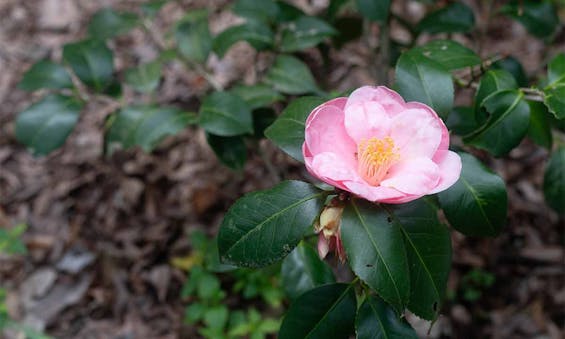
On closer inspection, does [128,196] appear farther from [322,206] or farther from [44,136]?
[322,206]

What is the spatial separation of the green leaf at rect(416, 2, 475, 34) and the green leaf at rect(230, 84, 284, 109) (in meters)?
0.52

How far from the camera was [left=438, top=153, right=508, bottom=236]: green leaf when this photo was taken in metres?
1.12

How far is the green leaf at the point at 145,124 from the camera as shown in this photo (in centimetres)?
154

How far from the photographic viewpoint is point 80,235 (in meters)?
2.37

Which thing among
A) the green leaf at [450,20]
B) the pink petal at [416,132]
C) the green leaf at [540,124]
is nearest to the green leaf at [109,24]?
the green leaf at [450,20]

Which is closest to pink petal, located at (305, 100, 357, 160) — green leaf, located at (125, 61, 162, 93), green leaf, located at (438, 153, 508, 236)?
green leaf, located at (438, 153, 508, 236)

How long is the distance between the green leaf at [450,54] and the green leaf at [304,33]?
407 mm

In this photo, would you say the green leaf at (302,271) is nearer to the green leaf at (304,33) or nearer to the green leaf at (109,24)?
the green leaf at (304,33)

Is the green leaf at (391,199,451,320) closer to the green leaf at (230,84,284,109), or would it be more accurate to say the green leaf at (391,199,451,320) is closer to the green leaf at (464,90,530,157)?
the green leaf at (464,90,530,157)

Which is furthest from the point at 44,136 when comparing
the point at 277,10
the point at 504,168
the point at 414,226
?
the point at 504,168

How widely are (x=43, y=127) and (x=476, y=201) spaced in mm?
1256

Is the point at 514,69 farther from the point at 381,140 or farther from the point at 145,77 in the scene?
the point at 145,77

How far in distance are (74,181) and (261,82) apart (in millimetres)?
1214

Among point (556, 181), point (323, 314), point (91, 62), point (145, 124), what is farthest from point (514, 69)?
point (91, 62)
